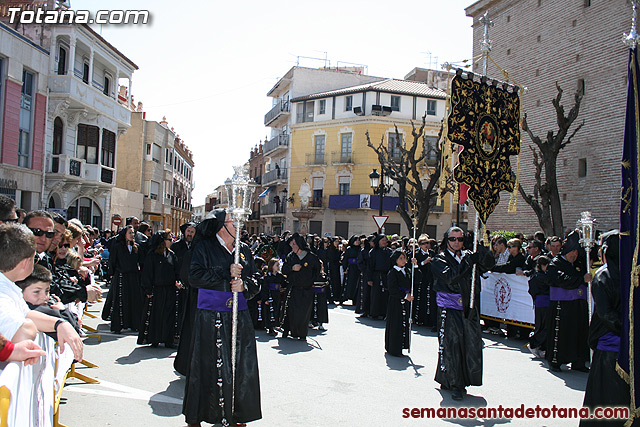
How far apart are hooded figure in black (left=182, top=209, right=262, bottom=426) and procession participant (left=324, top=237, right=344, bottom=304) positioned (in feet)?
37.7

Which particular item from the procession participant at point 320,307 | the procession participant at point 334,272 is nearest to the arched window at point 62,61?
the procession participant at point 334,272

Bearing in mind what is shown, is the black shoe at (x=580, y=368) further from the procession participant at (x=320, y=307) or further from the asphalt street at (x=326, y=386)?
the procession participant at (x=320, y=307)

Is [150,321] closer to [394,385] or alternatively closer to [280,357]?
[280,357]

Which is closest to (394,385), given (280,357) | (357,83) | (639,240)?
(280,357)

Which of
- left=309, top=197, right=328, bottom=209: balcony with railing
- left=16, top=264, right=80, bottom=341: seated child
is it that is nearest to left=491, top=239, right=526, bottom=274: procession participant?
left=16, top=264, right=80, bottom=341: seated child

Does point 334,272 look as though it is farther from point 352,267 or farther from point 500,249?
point 500,249

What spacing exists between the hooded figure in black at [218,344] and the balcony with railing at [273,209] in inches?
1630

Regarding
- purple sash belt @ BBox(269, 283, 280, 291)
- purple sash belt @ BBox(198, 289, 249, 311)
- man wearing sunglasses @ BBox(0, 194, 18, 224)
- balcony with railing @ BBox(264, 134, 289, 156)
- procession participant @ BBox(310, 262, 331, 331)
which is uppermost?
balcony with railing @ BBox(264, 134, 289, 156)

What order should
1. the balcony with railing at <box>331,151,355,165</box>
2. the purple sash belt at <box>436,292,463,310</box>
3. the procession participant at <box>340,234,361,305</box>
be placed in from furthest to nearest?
the balcony with railing at <box>331,151,355,165</box>, the procession participant at <box>340,234,361,305</box>, the purple sash belt at <box>436,292,463,310</box>

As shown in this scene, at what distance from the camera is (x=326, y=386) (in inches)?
269

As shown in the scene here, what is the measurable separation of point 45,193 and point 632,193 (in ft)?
76.3

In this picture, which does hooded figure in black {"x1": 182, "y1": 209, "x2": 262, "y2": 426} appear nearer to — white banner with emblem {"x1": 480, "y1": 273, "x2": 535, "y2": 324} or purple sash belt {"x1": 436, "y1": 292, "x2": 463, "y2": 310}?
purple sash belt {"x1": 436, "y1": 292, "x2": 463, "y2": 310}

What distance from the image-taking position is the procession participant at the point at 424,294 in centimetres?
1209

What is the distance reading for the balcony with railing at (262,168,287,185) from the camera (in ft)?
158
